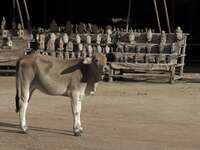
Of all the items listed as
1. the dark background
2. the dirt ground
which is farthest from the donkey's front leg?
the dark background

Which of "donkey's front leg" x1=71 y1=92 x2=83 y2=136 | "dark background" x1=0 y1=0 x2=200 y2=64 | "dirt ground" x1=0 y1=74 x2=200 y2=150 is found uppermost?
"dark background" x1=0 y1=0 x2=200 y2=64

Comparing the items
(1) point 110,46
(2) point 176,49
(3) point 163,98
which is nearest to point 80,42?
(1) point 110,46

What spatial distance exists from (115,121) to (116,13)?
1097cm

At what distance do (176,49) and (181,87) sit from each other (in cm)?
124

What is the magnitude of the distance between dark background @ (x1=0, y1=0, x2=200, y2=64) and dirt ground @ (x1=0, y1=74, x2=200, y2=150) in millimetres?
5716

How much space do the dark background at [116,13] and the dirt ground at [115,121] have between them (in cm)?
572

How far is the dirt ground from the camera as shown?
764cm

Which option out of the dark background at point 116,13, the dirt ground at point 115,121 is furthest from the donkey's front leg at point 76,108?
the dark background at point 116,13

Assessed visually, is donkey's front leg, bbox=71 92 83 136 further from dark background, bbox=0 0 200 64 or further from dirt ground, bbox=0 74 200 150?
dark background, bbox=0 0 200 64

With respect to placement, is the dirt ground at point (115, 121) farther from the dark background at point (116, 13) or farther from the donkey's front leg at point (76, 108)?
the dark background at point (116, 13)

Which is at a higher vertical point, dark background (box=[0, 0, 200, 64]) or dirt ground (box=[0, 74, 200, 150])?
dark background (box=[0, 0, 200, 64])

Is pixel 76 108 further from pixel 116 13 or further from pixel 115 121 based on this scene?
pixel 116 13

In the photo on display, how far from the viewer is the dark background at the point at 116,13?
1906 cm

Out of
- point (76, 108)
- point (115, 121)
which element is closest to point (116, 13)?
point (115, 121)
